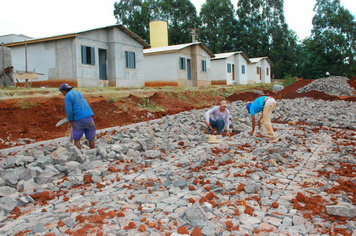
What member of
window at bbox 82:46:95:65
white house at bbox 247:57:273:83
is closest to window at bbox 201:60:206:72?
window at bbox 82:46:95:65

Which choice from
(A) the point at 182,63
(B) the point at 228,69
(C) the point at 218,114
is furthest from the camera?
(B) the point at 228,69

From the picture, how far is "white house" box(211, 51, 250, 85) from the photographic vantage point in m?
31.5

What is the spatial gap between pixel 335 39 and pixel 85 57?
37302mm

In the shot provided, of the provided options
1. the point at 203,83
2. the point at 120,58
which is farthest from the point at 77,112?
the point at 203,83

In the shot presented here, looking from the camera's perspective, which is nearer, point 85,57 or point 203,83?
point 85,57

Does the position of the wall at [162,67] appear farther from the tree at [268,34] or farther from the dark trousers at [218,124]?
the tree at [268,34]

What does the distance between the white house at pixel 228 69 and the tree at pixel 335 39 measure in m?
16.5

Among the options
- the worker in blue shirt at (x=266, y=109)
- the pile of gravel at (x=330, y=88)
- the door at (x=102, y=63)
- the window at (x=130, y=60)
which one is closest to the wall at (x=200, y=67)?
the window at (x=130, y=60)

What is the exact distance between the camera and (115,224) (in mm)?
3699

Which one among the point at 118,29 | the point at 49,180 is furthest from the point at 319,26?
the point at 49,180

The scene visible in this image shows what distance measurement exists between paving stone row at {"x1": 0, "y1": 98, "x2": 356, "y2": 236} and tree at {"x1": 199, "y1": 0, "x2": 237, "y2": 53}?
1540 inches

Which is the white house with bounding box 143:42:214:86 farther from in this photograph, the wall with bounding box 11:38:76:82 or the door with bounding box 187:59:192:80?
the wall with bounding box 11:38:76:82

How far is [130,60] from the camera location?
20.9 meters

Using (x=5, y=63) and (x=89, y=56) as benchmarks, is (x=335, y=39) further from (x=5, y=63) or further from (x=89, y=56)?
(x=5, y=63)
